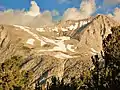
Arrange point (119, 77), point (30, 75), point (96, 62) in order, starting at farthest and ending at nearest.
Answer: point (30, 75)
point (96, 62)
point (119, 77)

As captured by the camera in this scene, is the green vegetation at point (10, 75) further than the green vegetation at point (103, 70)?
Yes

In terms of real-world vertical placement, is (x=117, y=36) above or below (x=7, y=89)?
above

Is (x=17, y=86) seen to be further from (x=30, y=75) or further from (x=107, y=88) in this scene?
(x=107, y=88)

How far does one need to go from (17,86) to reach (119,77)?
15890 mm

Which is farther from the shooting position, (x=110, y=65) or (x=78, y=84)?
(x=78, y=84)

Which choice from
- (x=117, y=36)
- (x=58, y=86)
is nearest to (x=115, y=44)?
(x=117, y=36)

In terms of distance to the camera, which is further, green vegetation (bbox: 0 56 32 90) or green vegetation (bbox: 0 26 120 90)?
green vegetation (bbox: 0 56 32 90)

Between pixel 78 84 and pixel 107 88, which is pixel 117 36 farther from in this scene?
pixel 78 84

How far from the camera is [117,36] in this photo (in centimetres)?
5262

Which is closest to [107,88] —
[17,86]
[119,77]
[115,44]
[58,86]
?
[119,77]

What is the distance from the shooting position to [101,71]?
60.4 m

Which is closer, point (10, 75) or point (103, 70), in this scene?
point (10, 75)

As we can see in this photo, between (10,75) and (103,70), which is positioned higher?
(103,70)

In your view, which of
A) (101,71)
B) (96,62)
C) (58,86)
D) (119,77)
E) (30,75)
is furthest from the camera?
(58,86)
